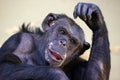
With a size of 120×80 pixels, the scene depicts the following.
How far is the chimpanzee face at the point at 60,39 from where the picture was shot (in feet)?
8.71

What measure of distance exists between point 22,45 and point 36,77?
441mm

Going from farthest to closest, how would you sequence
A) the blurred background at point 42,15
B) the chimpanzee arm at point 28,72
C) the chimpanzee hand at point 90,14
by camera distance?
the blurred background at point 42,15 < the chimpanzee hand at point 90,14 < the chimpanzee arm at point 28,72

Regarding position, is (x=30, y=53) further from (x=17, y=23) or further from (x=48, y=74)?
(x=17, y=23)

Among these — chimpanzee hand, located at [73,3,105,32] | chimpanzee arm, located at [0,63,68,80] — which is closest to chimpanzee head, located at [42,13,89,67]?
chimpanzee hand, located at [73,3,105,32]

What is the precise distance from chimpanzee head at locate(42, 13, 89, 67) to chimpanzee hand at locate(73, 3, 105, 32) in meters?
0.12

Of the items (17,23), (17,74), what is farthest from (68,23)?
(17,23)

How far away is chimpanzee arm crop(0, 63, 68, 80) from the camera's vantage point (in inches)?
91.6

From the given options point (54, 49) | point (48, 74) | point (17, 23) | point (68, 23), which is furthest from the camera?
point (17, 23)

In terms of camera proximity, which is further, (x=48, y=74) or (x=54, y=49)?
(x=54, y=49)

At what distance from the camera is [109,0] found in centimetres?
442

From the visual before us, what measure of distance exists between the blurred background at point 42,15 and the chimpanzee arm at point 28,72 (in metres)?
1.61

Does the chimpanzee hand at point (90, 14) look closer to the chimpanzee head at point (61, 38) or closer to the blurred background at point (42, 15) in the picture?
the chimpanzee head at point (61, 38)

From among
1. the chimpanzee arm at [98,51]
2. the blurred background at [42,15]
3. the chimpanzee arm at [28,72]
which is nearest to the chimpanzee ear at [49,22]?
the chimpanzee arm at [98,51]

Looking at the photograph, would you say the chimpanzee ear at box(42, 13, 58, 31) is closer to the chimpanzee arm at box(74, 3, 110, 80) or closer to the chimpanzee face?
the chimpanzee face
